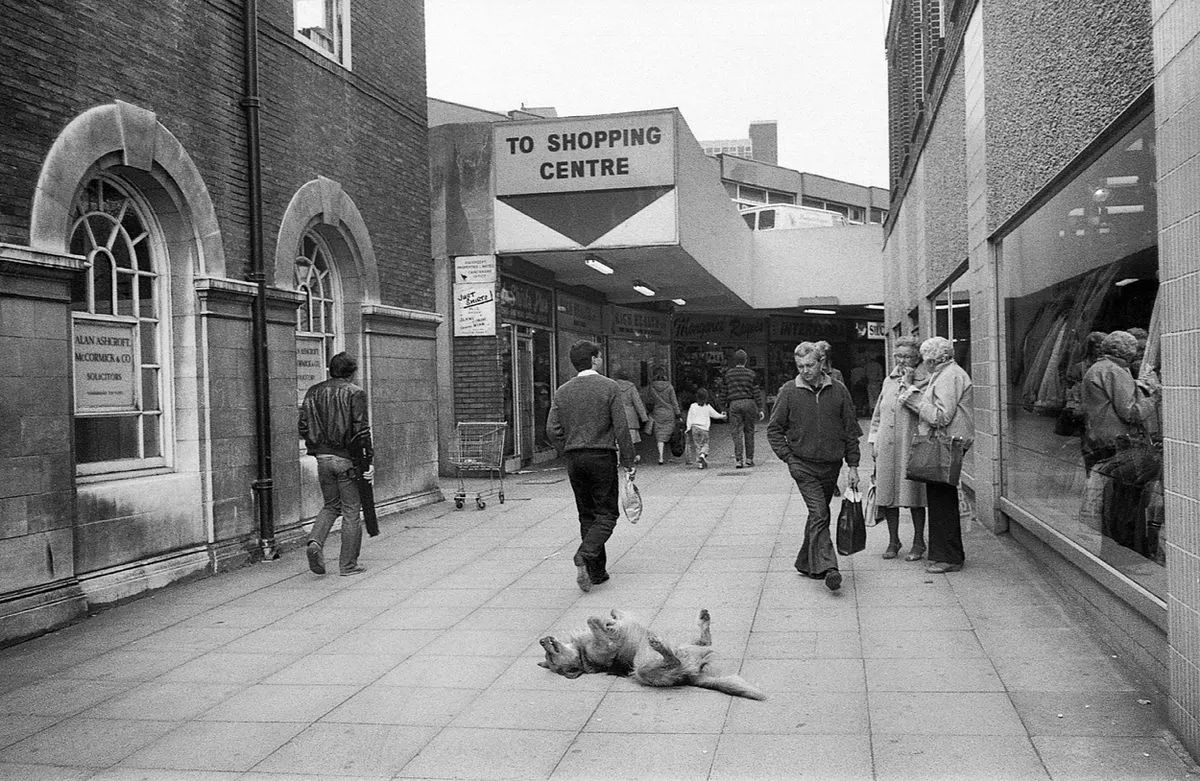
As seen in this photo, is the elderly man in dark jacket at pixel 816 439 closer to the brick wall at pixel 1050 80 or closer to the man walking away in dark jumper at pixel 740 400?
the brick wall at pixel 1050 80

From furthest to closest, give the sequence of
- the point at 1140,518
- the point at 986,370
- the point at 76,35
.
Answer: the point at 986,370 → the point at 76,35 → the point at 1140,518

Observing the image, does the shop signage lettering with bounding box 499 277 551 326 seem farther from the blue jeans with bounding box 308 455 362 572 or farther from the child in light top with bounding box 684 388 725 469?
the blue jeans with bounding box 308 455 362 572

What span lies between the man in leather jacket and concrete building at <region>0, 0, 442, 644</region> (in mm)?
927

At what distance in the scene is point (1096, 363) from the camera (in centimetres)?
604

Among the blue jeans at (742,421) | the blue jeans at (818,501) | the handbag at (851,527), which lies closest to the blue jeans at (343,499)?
the blue jeans at (818,501)

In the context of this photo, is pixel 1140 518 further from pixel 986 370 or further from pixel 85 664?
pixel 85 664

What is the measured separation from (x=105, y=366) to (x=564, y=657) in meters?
4.47

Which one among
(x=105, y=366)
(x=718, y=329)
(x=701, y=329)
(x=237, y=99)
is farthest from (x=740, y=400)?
(x=718, y=329)

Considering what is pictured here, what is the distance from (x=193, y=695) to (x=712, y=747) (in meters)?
2.74

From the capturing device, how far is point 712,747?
14.6 ft

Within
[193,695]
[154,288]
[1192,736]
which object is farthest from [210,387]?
[1192,736]

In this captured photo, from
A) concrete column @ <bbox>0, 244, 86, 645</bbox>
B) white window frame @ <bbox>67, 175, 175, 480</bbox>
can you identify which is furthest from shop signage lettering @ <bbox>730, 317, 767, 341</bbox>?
concrete column @ <bbox>0, 244, 86, 645</bbox>

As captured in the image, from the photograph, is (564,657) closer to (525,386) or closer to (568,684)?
(568,684)

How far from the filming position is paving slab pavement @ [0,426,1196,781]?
14.3 feet
